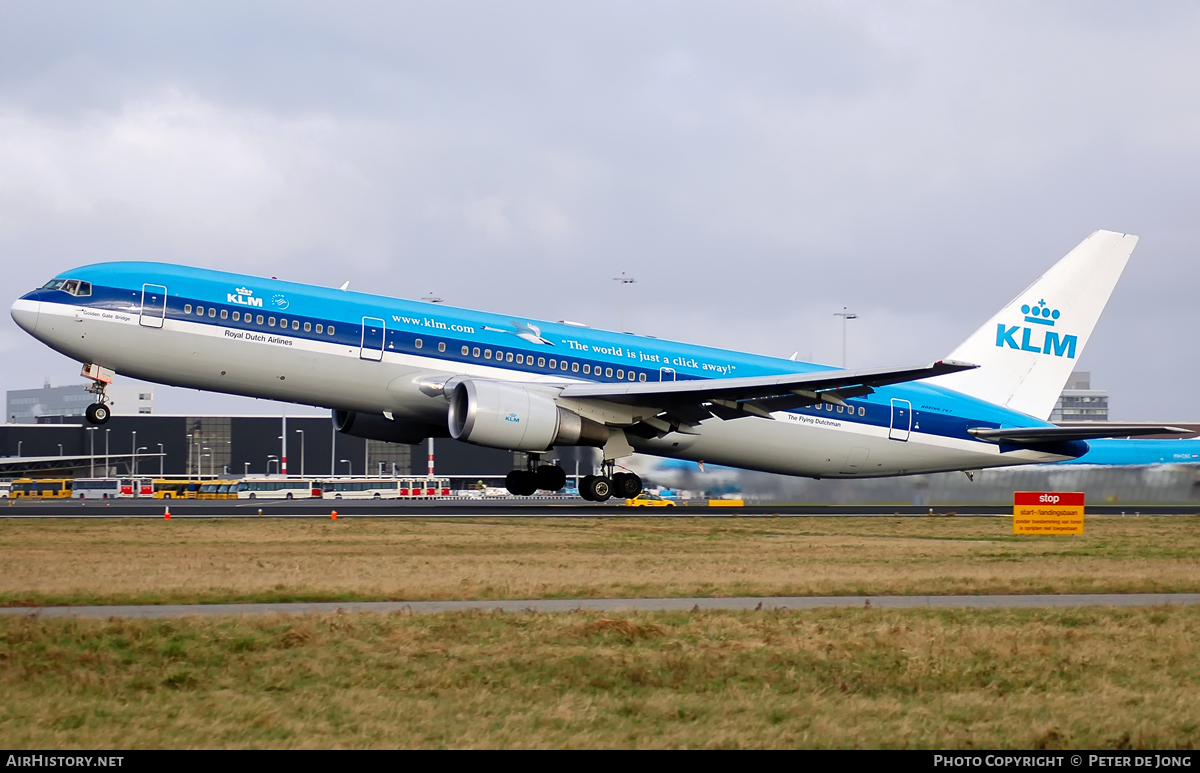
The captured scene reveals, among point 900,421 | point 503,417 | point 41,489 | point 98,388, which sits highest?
point 98,388

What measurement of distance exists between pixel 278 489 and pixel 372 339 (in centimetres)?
4877

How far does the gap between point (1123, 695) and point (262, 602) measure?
34.4 feet

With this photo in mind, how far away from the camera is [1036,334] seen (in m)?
43.0

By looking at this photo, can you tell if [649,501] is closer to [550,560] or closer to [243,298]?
[243,298]

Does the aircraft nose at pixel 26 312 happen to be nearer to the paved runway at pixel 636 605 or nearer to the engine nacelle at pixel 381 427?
the engine nacelle at pixel 381 427

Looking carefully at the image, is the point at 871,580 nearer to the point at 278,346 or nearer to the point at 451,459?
the point at 278,346

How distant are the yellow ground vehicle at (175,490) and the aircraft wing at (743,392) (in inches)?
1636

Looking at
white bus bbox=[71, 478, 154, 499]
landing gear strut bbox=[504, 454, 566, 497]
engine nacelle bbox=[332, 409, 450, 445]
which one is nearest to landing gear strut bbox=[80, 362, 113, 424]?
engine nacelle bbox=[332, 409, 450, 445]

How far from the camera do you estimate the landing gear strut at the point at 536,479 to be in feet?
124

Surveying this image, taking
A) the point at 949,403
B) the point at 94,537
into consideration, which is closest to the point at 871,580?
the point at 94,537

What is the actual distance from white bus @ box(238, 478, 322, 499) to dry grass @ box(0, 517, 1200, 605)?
37059mm

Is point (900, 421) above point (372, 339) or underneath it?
underneath

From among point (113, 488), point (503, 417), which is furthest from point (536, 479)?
point (113, 488)
